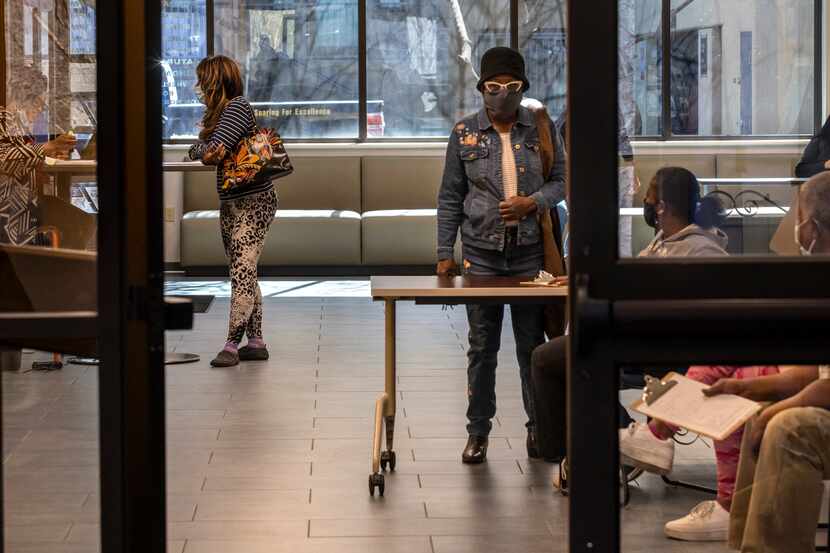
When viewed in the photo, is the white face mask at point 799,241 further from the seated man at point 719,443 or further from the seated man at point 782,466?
the seated man at point 782,466

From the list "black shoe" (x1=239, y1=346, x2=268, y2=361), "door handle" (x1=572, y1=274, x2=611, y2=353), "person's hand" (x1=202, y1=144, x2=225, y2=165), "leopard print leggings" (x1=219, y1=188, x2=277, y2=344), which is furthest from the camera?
"black shoe" (x1=239, y1=346, x2=268, y2=361)

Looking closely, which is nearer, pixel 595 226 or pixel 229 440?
pixel 595 226

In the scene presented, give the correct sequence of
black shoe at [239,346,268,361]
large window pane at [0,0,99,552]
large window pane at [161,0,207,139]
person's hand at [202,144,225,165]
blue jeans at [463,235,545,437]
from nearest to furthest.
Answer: large window pane at [0,0,99,552]
blue jeans at [463,235,545,437]
person's hand at [202,144,225,165]
black shoe at [239,346,268,361]
large window pane at [161,0,207,139]

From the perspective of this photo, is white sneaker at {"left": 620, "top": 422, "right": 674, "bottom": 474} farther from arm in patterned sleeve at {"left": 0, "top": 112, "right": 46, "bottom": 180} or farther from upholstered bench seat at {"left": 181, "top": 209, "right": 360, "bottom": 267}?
upholstered bench seat at {"left": 181, "top": 209, "right": 360, "bottom": 267}

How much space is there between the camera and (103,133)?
1819mm

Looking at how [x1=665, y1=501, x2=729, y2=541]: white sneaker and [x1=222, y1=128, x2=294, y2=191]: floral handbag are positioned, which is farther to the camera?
[x1=222, y1=128, x2=294, y2=191]: floral handbag

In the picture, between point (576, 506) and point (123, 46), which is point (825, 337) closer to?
point (576, 506)

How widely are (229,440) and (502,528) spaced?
1575mm

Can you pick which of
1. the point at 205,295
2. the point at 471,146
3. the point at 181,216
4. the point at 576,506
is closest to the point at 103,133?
the point at 576,506

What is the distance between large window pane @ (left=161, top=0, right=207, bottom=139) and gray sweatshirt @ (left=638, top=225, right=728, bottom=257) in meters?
10.9

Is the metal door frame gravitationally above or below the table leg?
above

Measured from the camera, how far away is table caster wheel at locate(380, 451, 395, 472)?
467 cm

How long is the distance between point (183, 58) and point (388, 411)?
8.48 meters

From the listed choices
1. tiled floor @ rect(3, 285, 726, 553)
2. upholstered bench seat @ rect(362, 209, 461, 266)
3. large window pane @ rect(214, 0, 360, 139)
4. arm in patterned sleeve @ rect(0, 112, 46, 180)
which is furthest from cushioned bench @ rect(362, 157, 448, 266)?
arm in patterned sleeve @ rect(0, 112, 46, 180)
